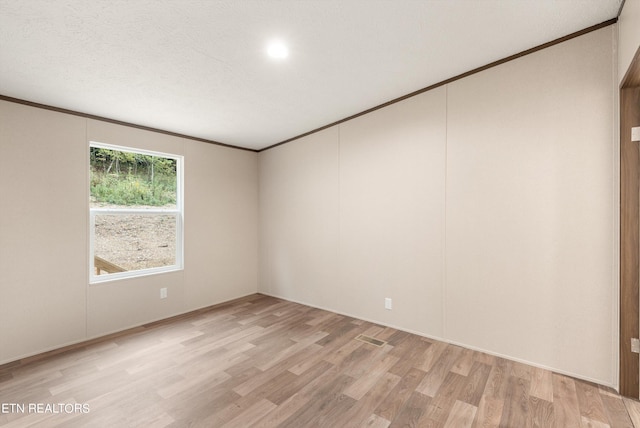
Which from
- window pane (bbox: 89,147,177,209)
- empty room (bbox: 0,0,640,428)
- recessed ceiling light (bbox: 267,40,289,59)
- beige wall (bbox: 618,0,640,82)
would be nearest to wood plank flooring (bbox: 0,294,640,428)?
empty room (bbox: 0,0,640,428)

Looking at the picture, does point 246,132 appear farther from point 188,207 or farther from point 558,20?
point 558,20

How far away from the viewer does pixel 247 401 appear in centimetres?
207

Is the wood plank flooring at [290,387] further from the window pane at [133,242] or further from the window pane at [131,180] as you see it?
the window pane at [131,180]

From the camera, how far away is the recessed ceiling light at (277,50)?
2174 mm

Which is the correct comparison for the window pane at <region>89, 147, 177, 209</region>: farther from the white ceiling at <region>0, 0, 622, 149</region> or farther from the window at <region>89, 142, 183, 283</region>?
the white ceiling at <region>0, 0, 622, 149</region>

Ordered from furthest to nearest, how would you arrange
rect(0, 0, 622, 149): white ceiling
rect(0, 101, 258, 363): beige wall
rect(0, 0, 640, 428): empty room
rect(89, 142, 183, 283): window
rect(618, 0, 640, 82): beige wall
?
rect(89, 142, 183, 283): window, rect(0, 101, 258, 363): beige wall, rect(0, 0, 640, 428): empty room, rect(0, 0, 622, 149): white ceiling, rect(618, 0, 640, 82): beige wall

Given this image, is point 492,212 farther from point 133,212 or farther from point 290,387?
point 133,212

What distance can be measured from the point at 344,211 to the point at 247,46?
2.22m

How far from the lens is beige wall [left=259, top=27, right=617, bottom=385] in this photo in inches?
88.7

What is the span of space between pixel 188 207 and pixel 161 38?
2.43 meters

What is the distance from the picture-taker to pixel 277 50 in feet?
7.38

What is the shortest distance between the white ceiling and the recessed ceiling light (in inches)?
2.4

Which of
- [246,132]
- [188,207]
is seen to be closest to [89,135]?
[188,207]

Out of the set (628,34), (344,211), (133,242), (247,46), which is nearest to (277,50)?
(247,46)
